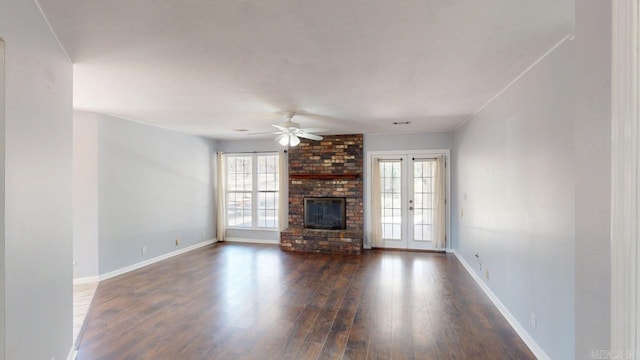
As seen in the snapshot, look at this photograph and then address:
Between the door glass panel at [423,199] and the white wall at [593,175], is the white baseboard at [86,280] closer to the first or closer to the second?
the white wall at [593,175]

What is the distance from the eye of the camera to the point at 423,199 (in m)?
6.37

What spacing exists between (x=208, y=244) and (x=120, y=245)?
2277mm

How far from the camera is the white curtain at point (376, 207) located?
21.4 feet

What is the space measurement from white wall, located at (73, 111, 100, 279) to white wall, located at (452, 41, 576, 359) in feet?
17.9

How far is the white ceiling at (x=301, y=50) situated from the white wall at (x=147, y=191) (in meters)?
1.09

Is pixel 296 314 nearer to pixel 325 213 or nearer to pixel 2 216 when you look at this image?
pixel 2 216

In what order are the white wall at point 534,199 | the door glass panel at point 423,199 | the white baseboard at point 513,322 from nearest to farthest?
the white wall at point 534,199 < the white baseboard at point 513,322 < the door glass panel at point 423,199

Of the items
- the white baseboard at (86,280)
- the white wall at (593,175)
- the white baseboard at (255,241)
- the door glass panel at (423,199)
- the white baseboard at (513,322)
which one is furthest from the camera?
the white baseboard at (255,241)

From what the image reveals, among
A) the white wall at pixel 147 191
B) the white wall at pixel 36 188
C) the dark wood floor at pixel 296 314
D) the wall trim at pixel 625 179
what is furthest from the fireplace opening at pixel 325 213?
the wall trim at pixel 625 179

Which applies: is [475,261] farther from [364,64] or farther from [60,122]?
[60,122]

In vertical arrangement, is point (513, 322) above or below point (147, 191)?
below

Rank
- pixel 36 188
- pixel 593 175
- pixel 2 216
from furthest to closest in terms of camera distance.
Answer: pixel 36 188
pixel 2 216
pixel 593 175

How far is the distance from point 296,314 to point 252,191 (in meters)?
4.42

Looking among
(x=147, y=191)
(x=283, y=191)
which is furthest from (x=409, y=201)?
(x=147, y=191)
